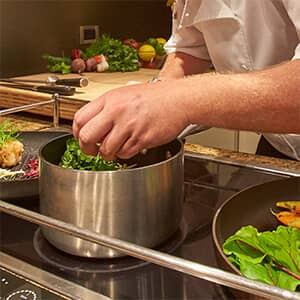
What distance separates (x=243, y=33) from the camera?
3.29 feet

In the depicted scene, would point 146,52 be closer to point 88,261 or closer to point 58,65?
point 58,65

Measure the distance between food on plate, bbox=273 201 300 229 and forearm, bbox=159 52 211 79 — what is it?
19.5 inches

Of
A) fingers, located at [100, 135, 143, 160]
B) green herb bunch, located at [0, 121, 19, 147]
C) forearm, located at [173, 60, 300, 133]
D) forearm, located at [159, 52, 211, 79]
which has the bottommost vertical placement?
green herb bunch, located at [0, 121, 19, 147]

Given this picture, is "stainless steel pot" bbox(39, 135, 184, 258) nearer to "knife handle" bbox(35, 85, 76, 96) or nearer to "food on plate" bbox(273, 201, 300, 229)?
"food on plate" bbox(273, 201, 300, 229)

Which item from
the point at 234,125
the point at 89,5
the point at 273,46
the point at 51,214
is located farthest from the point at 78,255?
the point at 89,5

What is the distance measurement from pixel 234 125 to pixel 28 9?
1544 mm

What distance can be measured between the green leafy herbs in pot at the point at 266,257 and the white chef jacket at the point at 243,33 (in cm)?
42

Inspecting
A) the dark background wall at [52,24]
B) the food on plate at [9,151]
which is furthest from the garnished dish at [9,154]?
the dark background wall at [52,24]

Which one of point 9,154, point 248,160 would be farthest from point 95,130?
point 248,160

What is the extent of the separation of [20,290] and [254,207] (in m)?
0.33

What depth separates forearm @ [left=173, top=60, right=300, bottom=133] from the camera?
592 mm

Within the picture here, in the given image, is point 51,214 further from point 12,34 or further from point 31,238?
point 12,34

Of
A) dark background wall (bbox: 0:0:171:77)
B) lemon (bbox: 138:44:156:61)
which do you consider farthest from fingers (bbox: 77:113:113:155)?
lemon (bbox: 138:44:156:61)

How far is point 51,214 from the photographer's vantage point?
0.63 metres
